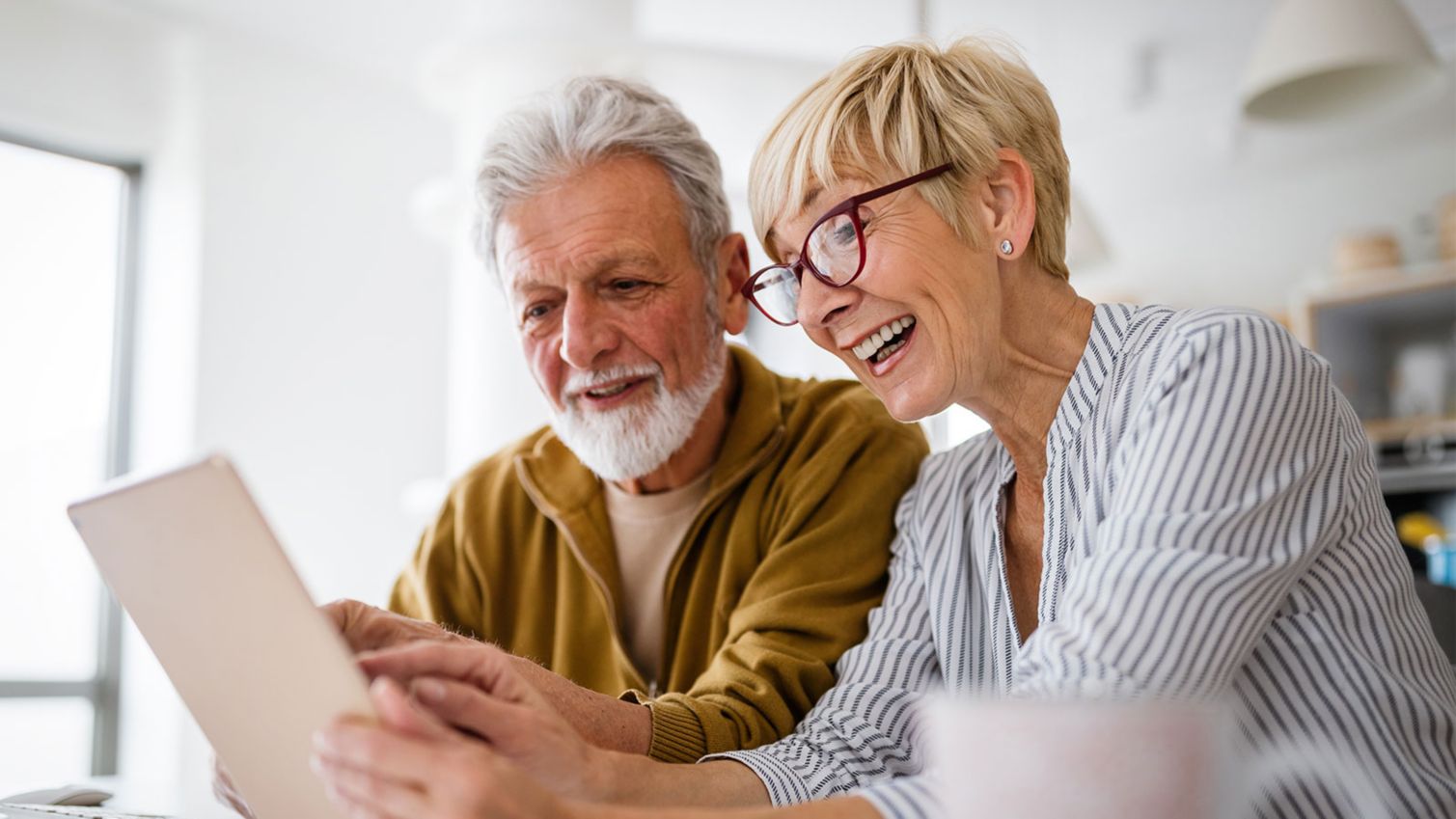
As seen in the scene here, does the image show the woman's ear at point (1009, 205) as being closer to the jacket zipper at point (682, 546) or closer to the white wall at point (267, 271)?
the jacket zipper at point (682, 546)

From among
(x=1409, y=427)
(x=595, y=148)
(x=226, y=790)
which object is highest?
(x=595, y=148)

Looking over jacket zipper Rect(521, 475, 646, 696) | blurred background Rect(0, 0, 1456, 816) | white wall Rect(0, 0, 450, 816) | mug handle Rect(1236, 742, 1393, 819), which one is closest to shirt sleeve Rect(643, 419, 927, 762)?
jacket zipper Rect(521, 475, 646, 696)

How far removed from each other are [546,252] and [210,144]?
131 inches

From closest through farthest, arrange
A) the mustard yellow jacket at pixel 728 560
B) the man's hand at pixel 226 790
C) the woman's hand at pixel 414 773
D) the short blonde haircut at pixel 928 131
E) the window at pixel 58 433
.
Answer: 1. the woman's hand at pixel 414 773
2. the man's hand at pixel 226 790
3. the short blonde haircut at pixel 928 131
4. the mustard yellow jacket at pixel 728 560
5. the window at pixel 58 433

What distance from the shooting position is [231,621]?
2.67 feet

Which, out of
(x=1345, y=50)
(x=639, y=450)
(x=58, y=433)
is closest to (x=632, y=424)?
(x=639, y=450)

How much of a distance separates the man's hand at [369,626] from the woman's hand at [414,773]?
29 cm

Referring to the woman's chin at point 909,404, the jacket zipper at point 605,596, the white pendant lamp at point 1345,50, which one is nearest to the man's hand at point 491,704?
the woman's chin at point 909,404

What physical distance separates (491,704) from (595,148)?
981 millimetres

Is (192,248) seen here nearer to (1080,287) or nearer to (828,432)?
(828,432)

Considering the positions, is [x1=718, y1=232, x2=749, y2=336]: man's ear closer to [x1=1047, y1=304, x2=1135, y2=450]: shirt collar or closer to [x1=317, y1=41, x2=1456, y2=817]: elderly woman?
[x1=317, y1=41, x2=1456, y2=817]: elderly woman

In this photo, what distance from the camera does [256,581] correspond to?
0.77 meters

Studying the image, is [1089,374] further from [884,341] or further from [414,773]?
[414,773]

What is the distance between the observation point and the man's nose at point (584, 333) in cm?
163
